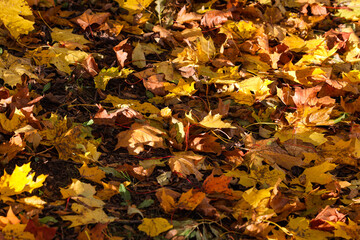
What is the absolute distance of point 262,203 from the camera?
166 centimetres

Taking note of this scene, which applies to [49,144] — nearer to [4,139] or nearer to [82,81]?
[4,139]

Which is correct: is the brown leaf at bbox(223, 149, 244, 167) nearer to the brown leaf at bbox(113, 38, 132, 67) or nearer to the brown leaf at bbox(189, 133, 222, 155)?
the brown leaf at bbox(189, 133, 222, 155)

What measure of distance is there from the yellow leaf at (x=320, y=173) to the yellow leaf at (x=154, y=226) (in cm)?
84

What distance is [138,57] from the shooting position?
2541 millimetres

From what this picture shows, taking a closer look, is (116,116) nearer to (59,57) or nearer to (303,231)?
(59,57)

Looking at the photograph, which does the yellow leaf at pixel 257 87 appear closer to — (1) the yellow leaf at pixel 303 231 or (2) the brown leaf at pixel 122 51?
(2) the brown leaf at pixel 122 51

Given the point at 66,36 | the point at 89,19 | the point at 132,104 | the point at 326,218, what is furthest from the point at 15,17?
the point at 326,218

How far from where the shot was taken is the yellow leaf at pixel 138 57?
252 cm

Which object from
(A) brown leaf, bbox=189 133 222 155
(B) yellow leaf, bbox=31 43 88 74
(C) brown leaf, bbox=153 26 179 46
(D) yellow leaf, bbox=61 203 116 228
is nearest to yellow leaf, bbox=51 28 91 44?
(B) yellow leaf, bbox=31 43 88 74

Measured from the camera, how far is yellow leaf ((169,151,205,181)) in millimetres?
1815

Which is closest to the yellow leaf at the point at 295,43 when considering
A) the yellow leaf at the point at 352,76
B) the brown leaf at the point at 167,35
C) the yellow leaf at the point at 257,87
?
the yellow leaf at the point at 352,76

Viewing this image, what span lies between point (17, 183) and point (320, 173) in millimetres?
1424

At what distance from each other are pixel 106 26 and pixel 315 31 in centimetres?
177

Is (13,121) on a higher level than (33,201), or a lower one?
higher
